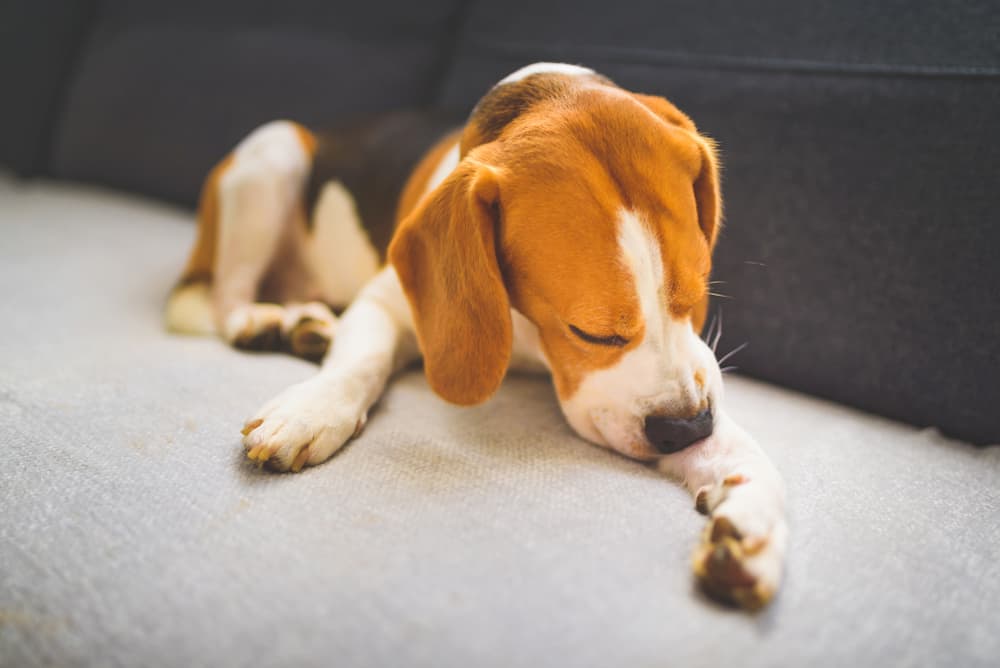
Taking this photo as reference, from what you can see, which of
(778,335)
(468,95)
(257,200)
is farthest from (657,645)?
(468,95)

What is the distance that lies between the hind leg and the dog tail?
0.03 meters

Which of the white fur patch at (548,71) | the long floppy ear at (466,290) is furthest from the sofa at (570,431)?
the white fur patch at (548,71)

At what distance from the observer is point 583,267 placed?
1085mm

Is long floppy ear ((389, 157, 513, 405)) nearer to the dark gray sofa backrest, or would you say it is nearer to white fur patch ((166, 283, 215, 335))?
the dark gray sofa backrest

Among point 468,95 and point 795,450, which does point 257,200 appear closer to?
point 468,95

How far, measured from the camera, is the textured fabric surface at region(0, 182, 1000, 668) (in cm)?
69

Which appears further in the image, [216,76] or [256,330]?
[216,76]

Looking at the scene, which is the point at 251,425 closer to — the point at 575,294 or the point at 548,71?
the point at 575,294

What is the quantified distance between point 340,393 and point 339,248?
36.4 inches

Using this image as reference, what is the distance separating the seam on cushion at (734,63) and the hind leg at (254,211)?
→ 740 mm

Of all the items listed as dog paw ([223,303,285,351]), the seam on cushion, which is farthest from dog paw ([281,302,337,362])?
the seam on cushion

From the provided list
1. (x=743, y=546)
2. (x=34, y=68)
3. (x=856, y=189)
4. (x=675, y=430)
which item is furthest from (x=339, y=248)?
(x=34, y=68)

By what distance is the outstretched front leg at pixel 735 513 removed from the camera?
756 mm

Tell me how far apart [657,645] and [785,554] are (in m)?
0.26
